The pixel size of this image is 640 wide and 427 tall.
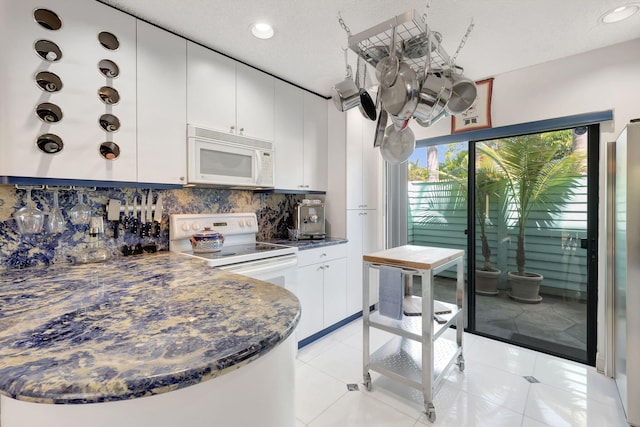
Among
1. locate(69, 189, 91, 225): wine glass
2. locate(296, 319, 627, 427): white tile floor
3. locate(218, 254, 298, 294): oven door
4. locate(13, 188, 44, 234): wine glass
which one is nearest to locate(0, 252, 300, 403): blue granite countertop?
locate(13, 188, 44, 234): wine glass

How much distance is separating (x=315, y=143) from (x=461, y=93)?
1.54 meters

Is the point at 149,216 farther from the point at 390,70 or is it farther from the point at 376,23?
the point at 376,23

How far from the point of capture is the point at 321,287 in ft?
9.29

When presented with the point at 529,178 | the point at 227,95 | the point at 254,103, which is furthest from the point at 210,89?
the point at 529,178

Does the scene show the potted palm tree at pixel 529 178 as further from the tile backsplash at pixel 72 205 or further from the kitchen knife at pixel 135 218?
the kitchen knife at pixel 135 218

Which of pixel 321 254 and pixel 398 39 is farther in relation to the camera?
pixel 321 254

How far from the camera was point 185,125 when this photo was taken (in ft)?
7.02

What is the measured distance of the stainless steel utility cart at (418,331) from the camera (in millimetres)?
1796

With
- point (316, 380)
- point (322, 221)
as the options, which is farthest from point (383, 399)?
point (322, 221)

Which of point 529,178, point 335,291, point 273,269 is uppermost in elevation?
point 529,178

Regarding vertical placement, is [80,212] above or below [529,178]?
below

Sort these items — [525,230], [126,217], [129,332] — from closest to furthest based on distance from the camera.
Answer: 1. [129,332]
2. [126,217]
3. [525,230]

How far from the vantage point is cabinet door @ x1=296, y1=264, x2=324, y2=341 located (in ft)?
8.61

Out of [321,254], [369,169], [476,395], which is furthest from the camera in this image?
[369,169]
